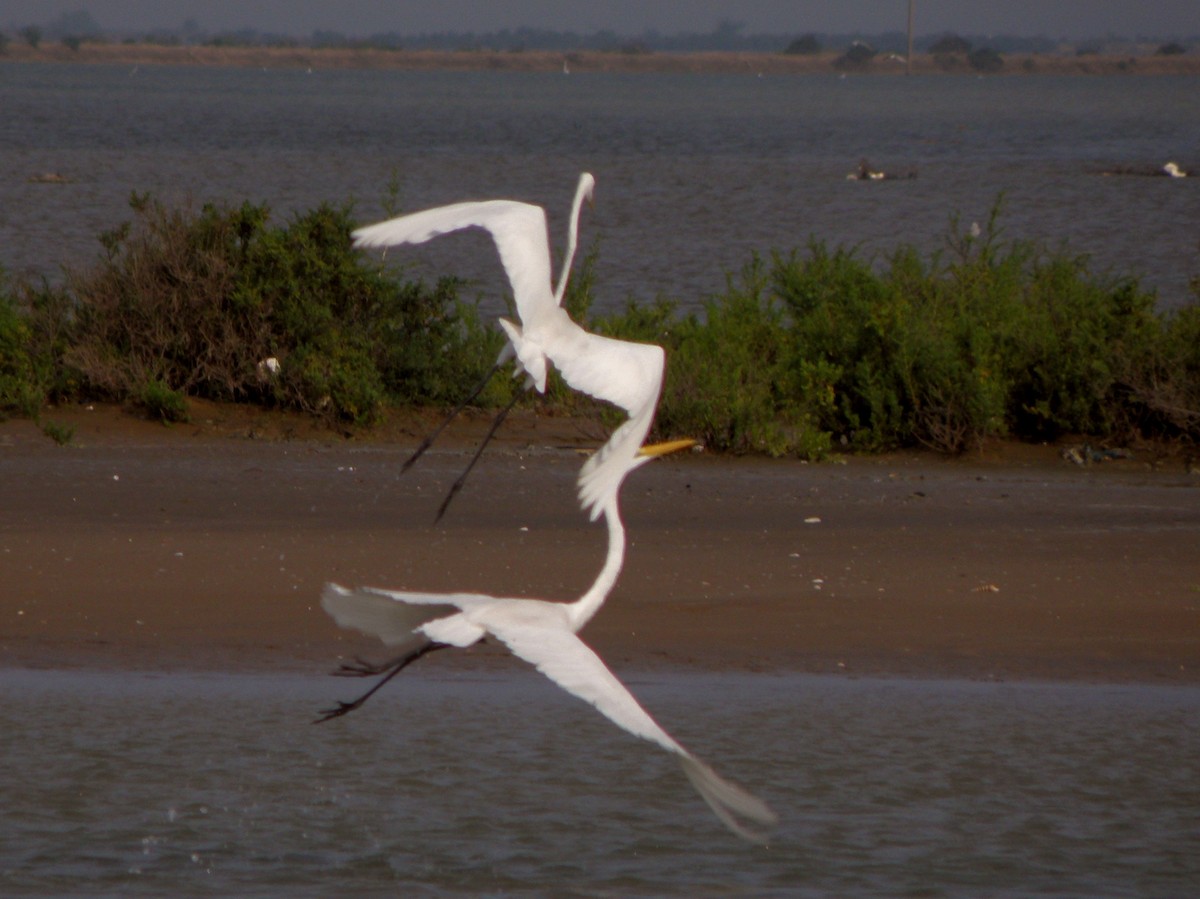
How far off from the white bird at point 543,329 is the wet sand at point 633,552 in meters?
1.97

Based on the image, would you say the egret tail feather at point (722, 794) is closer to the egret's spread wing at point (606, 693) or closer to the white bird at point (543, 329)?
the egret's spread wing at point (606, 693)

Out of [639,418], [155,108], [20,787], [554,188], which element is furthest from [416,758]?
[155,108]

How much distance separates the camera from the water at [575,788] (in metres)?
5.89

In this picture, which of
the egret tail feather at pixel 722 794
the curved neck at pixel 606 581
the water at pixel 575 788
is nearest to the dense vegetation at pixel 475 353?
the water at pixel 575 788

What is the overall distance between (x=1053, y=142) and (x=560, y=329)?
76.6 meters

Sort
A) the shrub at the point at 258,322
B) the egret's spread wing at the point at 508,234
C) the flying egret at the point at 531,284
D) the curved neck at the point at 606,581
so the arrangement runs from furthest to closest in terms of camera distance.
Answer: the shrub at the point at 258,322 < the egret's spread wing at the point at 508,234 < the flying egret at the point at 531,284 < the curved neck at the point at 606,581

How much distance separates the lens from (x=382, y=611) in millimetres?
6117

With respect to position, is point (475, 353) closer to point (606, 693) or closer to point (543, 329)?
point (543, 329)

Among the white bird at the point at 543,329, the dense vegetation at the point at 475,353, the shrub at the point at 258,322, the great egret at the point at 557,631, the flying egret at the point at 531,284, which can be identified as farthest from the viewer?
the shrub at the point at 258,322

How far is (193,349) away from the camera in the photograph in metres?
13.0

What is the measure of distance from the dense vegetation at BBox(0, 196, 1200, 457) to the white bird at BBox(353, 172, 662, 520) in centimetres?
513

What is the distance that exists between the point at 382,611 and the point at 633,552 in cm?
369

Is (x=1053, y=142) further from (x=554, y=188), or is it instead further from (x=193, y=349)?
(x=193, y=349)

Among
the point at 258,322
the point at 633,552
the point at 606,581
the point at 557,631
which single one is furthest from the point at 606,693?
the point at 258,322
